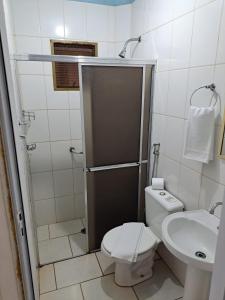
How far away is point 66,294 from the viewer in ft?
5.61

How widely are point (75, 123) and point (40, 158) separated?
556 mm

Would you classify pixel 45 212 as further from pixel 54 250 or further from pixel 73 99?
pixel 73 99

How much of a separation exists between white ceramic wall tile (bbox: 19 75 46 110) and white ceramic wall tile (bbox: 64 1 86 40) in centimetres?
56

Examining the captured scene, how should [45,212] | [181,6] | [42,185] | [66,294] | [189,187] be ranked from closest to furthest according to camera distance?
[181,6] < [189,187] < [66,294] < [42,185] < [45,212]

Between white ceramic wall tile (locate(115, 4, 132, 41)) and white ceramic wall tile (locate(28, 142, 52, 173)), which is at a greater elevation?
white ceramic wall tile (locate(115, 4, 132, 41))

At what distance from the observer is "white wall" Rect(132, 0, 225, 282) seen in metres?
1.30

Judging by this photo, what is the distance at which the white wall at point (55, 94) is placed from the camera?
202 centimetres

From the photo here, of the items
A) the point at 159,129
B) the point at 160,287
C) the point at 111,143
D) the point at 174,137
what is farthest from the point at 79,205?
the point at 174,137

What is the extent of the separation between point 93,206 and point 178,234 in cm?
83

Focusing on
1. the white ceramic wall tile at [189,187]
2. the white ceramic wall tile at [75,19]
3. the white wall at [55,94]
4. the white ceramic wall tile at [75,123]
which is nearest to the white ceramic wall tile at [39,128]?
the white wall at [55,94]

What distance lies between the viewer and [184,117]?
1.60m

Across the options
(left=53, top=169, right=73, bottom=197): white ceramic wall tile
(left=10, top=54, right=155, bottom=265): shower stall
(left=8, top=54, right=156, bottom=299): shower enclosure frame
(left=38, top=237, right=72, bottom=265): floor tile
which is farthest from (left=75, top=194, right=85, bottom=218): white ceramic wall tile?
(left=8, top=54, right=156, bottom=299): shower enclosure frame

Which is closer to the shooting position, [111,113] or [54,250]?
[111,113]

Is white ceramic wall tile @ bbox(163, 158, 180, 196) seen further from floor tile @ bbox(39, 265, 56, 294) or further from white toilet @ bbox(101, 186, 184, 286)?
floor tile @ bbox(39, 265, 56, 294)
